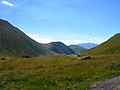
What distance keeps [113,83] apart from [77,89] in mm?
3324

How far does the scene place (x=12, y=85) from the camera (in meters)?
30.2

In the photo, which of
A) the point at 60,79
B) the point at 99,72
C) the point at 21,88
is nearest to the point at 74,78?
the point at 60,79

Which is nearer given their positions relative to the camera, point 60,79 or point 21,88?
point 21,88

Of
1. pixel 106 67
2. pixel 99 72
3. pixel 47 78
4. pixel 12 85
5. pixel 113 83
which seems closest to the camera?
pixel 113 83

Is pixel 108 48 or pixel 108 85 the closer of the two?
pixel 108 85

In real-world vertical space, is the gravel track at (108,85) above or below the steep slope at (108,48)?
below

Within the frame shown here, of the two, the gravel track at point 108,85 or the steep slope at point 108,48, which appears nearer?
the gravel track at point 108,85

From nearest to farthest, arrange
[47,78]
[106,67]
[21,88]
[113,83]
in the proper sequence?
[113,83] → [21,88] → [47,78] → [106,67]

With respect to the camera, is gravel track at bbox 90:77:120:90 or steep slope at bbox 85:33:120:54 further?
steep slope at bbox 85:33:120:54

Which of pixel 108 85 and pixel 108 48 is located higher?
pixel 108 48

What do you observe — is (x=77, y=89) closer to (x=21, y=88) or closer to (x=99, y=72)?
(x=21, y=88)

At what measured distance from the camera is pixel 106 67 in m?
38.8

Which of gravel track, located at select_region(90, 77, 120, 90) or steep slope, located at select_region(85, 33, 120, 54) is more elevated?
steep slope, located at select_region(85, 33, 120, 54)

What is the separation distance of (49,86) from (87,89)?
13.1 ft
